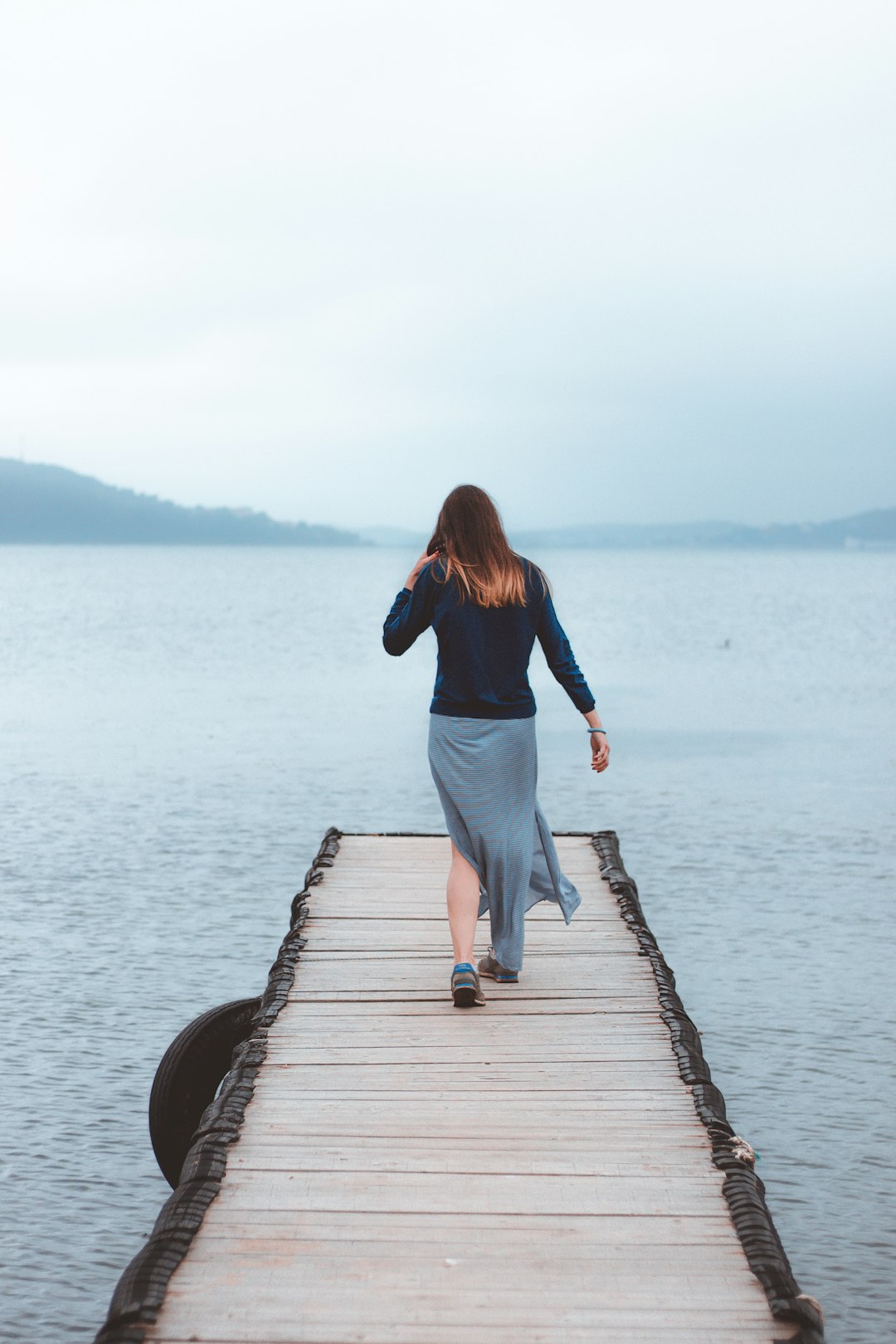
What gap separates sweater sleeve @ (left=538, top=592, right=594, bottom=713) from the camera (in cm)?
565

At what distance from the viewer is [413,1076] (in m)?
4.89

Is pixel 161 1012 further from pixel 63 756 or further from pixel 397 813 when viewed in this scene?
pixel 63 756

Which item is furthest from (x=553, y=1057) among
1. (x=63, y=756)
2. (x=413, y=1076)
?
(x=63, y=756)

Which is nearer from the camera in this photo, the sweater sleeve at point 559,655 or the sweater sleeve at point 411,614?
the sweater sleeve at point 411,614

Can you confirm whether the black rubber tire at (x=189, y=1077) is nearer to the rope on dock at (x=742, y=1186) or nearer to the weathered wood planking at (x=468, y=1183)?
the weathered wood planking at (x=468, y=1183)

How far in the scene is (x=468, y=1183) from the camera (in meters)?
3.95

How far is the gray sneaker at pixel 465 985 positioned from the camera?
18.5 ft

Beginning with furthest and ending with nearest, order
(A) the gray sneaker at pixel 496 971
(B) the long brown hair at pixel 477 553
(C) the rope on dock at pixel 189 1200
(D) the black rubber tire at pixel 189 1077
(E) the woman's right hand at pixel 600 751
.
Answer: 1. (D) the black rubber tire at pixel 189 1077
2. (A) the gray sneaker at pixel 496 971
3. (E) the woman's right hand at pixel 600 751
4. (B) the long brown hair at pixel 477 553
5. (C) the rope on dock at pixel 189 1200

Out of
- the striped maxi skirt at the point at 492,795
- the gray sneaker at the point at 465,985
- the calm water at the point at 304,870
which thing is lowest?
the calm water at the point at 304,870

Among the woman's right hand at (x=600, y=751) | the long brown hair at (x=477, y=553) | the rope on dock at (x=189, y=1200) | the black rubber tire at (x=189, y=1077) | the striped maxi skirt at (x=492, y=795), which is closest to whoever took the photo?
the rope on dock at (x=189, y=1200)

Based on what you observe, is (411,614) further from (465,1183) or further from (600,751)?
(465,1183)

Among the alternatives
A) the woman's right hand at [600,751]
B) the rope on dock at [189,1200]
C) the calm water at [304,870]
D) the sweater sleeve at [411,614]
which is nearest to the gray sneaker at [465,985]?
the rope on dock at [189,1200]

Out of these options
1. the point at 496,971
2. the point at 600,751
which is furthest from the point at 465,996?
the point at 600,751

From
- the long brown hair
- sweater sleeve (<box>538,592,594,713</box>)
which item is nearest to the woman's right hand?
sweater sleeve (<box>538,592,594,713</box>)
